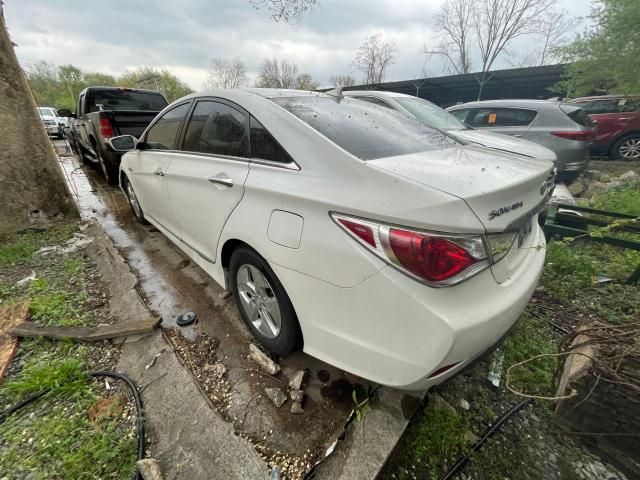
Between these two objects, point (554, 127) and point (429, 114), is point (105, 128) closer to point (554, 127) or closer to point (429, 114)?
point (429, 114)

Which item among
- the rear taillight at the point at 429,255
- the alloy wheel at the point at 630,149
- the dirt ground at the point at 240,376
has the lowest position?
the dirt ground at the point at 240,376

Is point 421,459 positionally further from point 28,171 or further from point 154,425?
point 28,171

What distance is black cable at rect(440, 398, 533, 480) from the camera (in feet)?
4.52

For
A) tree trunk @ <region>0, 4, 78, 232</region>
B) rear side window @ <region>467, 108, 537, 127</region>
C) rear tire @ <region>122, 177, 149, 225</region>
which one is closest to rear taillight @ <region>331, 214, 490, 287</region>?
rear tire @ <region>122, 177, 149, 225</region>

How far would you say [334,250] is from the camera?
1.24 m

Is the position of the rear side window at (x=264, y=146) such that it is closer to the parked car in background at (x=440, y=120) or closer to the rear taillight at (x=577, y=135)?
the parked car in background at (x=440, y=120)

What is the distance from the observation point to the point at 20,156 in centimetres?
340

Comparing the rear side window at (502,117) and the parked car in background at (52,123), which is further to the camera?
the parked car in background at (52,123)

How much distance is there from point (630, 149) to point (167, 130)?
10.1 metres

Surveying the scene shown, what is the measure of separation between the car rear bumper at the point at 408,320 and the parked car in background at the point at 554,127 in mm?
5308

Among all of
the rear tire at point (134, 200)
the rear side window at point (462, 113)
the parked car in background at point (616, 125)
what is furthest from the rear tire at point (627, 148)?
the rear tire at point (134, 200)

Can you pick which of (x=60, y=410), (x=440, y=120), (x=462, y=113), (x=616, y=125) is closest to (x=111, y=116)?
(x=60, y=410)

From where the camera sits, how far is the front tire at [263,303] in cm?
166

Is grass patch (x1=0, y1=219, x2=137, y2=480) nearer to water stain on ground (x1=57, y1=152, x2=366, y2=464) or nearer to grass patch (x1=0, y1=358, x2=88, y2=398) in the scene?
grass patch (x1=0, y1=358, x2=88, y2=398)
